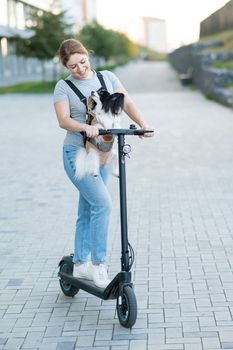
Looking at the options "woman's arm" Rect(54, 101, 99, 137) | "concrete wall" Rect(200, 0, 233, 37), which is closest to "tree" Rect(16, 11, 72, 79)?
"concrete wall" Rect(200, 0, 233, 37)

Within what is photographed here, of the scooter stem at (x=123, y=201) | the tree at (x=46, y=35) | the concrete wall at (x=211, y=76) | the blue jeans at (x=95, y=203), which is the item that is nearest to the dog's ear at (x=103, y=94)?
the scooter stem at (x=123, y=201)

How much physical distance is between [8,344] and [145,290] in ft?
4.02

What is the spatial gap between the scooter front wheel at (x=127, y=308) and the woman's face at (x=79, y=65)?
1326mm

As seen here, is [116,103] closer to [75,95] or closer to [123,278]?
[75,95]

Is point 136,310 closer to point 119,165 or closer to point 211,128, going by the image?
point 119,165

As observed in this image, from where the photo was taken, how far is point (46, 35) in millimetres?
38625

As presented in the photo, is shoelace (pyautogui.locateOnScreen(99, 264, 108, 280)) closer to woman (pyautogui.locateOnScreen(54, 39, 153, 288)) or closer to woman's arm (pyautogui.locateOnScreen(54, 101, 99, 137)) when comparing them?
woman (pyautogui.locateOnScreen(54, 39, 153, 288))

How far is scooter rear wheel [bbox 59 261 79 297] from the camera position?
192 inches

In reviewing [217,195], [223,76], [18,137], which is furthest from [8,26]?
[217,195]

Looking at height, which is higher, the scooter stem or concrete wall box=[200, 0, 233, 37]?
concrete wall box=[200, 0, 233, 37]

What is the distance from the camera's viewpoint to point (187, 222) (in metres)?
7.09

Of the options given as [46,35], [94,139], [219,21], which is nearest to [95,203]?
[94,139]

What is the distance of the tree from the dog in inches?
1367

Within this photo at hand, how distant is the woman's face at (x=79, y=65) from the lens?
14.3 ft
